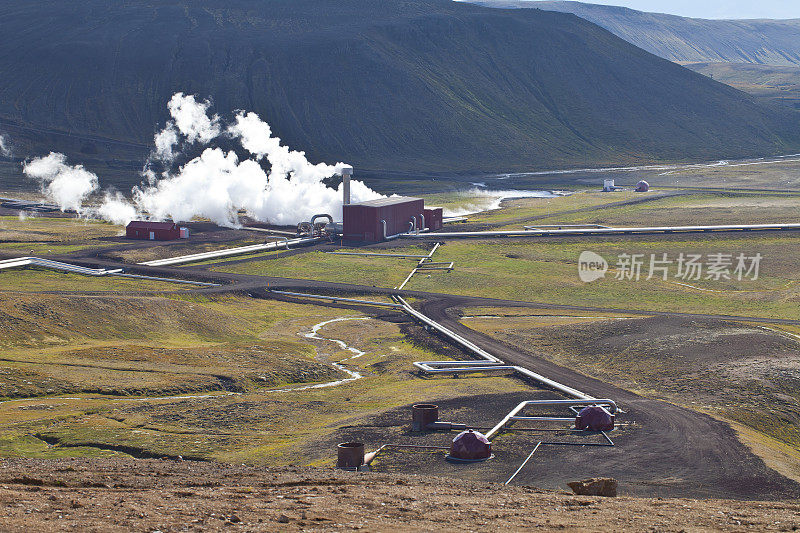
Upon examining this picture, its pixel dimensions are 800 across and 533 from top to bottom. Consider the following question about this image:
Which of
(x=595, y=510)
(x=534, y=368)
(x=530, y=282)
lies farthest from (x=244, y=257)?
(x=595, y=510)

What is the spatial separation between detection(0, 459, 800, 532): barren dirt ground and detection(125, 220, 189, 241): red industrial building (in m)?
108

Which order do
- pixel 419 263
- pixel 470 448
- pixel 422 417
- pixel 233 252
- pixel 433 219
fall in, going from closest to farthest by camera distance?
pixel 470 448
pixel 422 417
pixel 419 263
pixel 233 252
pixel 433 219

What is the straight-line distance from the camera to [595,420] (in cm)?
4666

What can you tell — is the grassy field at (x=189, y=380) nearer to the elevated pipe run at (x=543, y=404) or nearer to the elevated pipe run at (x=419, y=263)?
the elevated pipe run at (x=543, y=404)

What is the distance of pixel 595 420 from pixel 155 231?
107 metres

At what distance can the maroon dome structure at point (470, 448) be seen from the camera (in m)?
41.9

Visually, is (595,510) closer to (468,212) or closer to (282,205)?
(282,205)

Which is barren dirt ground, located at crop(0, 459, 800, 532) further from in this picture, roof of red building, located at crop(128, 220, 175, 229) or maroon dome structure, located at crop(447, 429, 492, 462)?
roof of red building, located at crop(128, 220, 175, 229)

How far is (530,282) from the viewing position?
106 m

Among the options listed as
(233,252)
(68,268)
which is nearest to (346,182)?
(233,252)

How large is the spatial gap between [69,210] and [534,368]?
13892 centimetres

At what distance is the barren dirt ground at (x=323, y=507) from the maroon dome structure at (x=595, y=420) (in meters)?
12.4

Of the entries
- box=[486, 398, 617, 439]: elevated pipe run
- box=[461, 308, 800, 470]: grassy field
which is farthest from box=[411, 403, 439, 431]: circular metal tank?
box=[461, 308, 800, 470]: grassy field

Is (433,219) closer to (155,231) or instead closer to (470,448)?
(155,231)
